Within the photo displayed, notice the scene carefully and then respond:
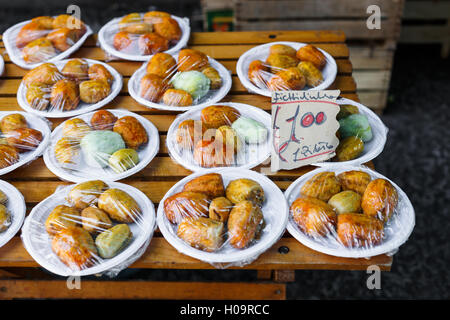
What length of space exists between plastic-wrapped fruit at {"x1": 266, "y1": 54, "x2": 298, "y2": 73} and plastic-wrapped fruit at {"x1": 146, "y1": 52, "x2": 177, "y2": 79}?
449mm

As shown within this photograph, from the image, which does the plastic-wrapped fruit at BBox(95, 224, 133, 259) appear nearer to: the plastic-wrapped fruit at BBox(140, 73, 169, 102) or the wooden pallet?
the plastic-wrapped fruit at BBox(140, 73, 169, 102)

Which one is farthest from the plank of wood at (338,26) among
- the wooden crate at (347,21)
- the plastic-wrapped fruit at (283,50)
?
the plastic-wrapped fruit at (283,50)

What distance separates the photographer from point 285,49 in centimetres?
212

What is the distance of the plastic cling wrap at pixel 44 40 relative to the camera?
2184 millimetres

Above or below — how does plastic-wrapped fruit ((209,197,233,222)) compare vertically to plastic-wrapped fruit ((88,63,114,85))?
below

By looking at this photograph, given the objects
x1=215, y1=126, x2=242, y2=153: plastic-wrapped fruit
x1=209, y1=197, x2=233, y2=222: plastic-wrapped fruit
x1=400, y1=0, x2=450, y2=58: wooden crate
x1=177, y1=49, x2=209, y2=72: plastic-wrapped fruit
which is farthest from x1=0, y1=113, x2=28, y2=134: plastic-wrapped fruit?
x1=400, y1=0, x2=450, y2=58: wooden crate

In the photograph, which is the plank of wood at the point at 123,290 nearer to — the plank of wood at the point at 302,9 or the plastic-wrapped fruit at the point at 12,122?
the plastic-wrapped fruit at the point at 12,122

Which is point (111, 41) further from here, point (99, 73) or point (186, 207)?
point (186, 207)

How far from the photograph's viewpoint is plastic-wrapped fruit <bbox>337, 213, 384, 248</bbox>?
1.33m

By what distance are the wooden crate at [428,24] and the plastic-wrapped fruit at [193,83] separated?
2699mm

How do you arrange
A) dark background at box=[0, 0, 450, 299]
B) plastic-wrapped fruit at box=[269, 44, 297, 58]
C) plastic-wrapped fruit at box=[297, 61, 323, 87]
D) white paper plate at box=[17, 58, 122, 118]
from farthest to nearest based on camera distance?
1. dark background at box=[0, 0, 450, 299]
2. plastic-wrapped fruit at box=[269, 44, 297, 58]
3. plastic-wrapped fruit at box=[297, 61, 323, 87]
4. white paper plate at box=[17, 58, 122, 118]

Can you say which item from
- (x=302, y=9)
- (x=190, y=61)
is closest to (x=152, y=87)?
(x=190, y=61)
